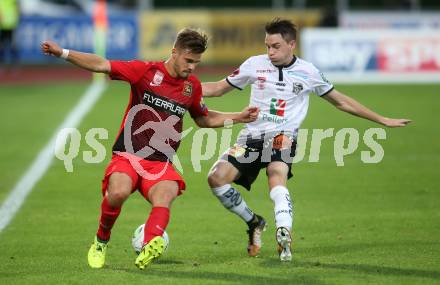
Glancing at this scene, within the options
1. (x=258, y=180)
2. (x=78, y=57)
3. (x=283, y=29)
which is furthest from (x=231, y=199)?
(x=258, y=180)

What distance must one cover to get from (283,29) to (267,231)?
7.29 feet

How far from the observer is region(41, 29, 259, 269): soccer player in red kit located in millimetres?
8156

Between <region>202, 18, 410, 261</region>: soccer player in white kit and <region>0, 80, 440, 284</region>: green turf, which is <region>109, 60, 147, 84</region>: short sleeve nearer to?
<region>202, 18, 410, 261</region>: soccer player in white kit

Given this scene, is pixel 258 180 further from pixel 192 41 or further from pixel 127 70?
pixel 192 41

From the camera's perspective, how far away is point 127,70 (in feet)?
27.3

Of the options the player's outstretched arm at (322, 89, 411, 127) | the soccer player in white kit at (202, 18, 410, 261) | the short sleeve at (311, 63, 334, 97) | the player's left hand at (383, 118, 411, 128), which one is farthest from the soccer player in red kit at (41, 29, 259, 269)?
the player's left hand at (383, 118, 411, 128)

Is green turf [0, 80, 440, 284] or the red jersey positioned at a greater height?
the red jersey

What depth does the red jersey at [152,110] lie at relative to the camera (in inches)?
330

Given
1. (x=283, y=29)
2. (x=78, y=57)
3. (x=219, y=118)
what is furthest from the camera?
(x=283, y=29)

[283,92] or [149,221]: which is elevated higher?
[283,92]

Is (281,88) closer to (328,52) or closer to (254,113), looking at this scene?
(254,113)

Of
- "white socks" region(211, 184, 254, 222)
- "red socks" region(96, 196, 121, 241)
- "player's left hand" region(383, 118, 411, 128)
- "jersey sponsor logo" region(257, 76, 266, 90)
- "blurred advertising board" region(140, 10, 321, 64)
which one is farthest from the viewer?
"blurred advertising board" region(140, 10, 321, 64)

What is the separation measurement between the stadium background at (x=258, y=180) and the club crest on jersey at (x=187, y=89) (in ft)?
4.78

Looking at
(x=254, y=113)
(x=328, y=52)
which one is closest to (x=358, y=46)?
(x=328, y=52)
